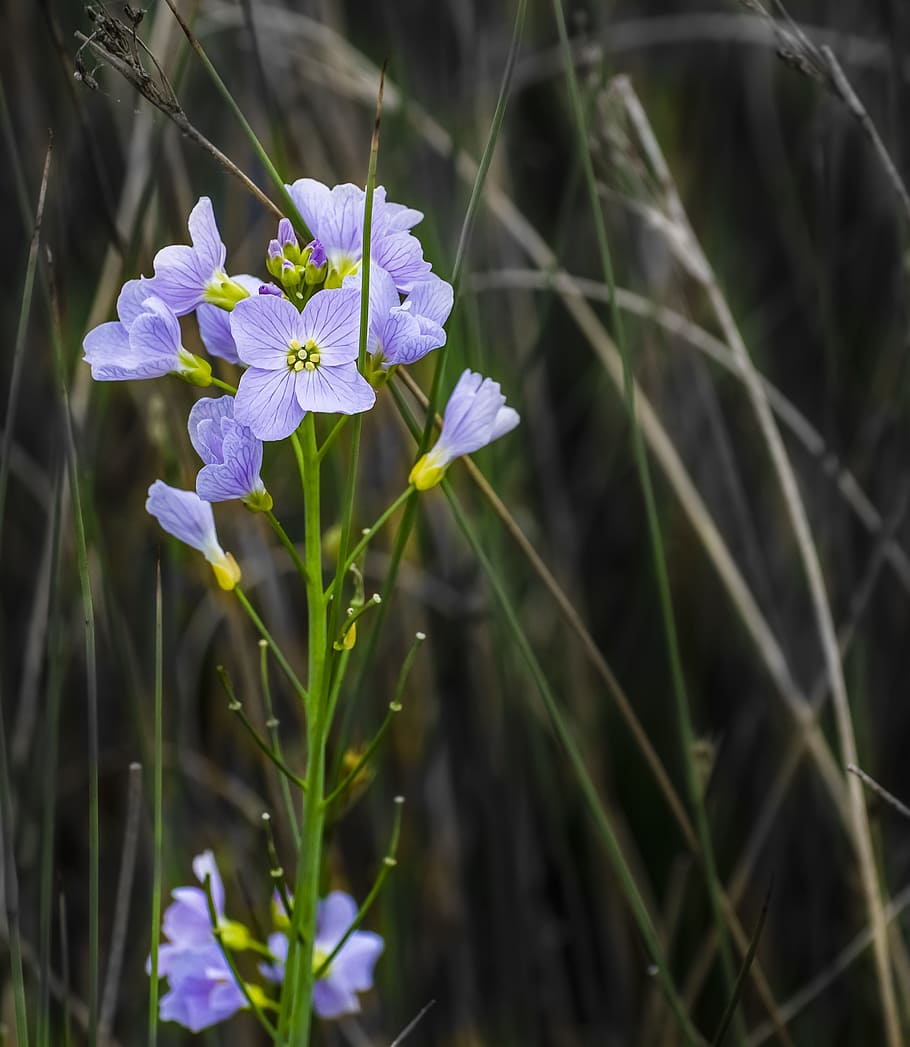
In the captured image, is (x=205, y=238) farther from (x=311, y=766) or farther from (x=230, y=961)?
(x=230, y=961)

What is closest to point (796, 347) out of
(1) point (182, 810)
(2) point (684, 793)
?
(2) point (684, 793)

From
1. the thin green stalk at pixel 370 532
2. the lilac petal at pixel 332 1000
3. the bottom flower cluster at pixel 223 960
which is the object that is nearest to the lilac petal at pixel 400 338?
the thin green stalk at pixel 370 532

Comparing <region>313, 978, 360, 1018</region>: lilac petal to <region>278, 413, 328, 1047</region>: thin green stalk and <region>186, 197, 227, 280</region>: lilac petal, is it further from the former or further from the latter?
<region>186, 197, 227, 280</region>: lilac petal

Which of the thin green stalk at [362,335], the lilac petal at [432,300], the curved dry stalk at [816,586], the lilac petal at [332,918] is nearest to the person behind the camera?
the thin green stalk at [362,335]

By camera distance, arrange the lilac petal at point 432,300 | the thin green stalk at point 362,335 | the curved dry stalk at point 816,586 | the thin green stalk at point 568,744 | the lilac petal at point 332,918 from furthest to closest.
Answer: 1. the curved dry stalk at point 816,586
2. the lilac petal at point 332,918
3. the thin green stalk at point 568,744
4. the lilac petal at point 432,300
5. the thin green stalk at point 362,335

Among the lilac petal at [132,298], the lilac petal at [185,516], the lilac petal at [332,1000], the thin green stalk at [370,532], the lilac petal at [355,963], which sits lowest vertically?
the lilac petal at [332,1000]

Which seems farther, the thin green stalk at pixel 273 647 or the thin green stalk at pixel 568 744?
the thin green stalk at pixel 568 744

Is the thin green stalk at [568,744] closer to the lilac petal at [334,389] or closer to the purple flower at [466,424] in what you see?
the purple flower at [466,424]

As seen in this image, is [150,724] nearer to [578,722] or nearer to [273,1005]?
[578,722]

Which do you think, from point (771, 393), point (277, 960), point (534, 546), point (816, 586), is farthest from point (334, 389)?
point (534, 546)
